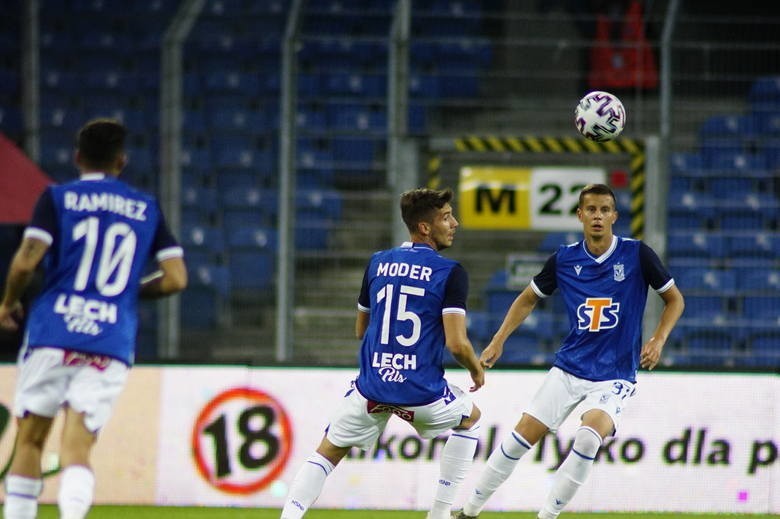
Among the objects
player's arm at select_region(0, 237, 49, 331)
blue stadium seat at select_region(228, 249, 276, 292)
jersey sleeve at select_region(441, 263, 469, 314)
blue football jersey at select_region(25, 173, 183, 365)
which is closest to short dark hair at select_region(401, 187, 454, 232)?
jersey sleeve at select_region(441, 263, 469, 314)

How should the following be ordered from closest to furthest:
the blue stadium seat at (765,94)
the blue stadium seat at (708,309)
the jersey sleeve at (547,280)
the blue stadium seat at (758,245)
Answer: the jersey sleeve at (547,280) < the blue stadium seat at (708,309) < the blue stadium seat at (758,245) < the blue stadium seat at (765,94)

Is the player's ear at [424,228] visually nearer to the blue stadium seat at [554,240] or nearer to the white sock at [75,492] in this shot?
the white sock at [75,492]

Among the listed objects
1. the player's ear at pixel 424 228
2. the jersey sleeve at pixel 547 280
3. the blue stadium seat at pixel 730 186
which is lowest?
the jersey sleeve at pixel 547 280

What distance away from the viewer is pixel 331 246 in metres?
11.7

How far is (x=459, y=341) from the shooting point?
6.21m

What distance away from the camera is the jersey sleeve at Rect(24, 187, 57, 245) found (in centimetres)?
526

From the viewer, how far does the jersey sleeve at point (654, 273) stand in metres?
7.15

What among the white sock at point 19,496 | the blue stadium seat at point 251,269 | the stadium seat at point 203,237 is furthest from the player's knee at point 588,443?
the stadium seat at point 203,237

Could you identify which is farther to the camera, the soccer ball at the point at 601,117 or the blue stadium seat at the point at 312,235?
the blue stadium seat at the point at 312,235

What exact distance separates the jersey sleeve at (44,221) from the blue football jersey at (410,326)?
175cm

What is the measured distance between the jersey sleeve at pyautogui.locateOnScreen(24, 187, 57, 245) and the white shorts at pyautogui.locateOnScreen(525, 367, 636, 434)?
9.77ft

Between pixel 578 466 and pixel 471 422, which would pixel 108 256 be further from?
pixel 578 466

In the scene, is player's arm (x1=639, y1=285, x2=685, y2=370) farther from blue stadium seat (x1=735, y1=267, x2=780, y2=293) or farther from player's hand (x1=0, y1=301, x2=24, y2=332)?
blue stadium seat (x1=735, y1=267, x2=780, y2=293)

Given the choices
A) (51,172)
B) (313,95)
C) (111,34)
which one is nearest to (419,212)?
(313,95)
